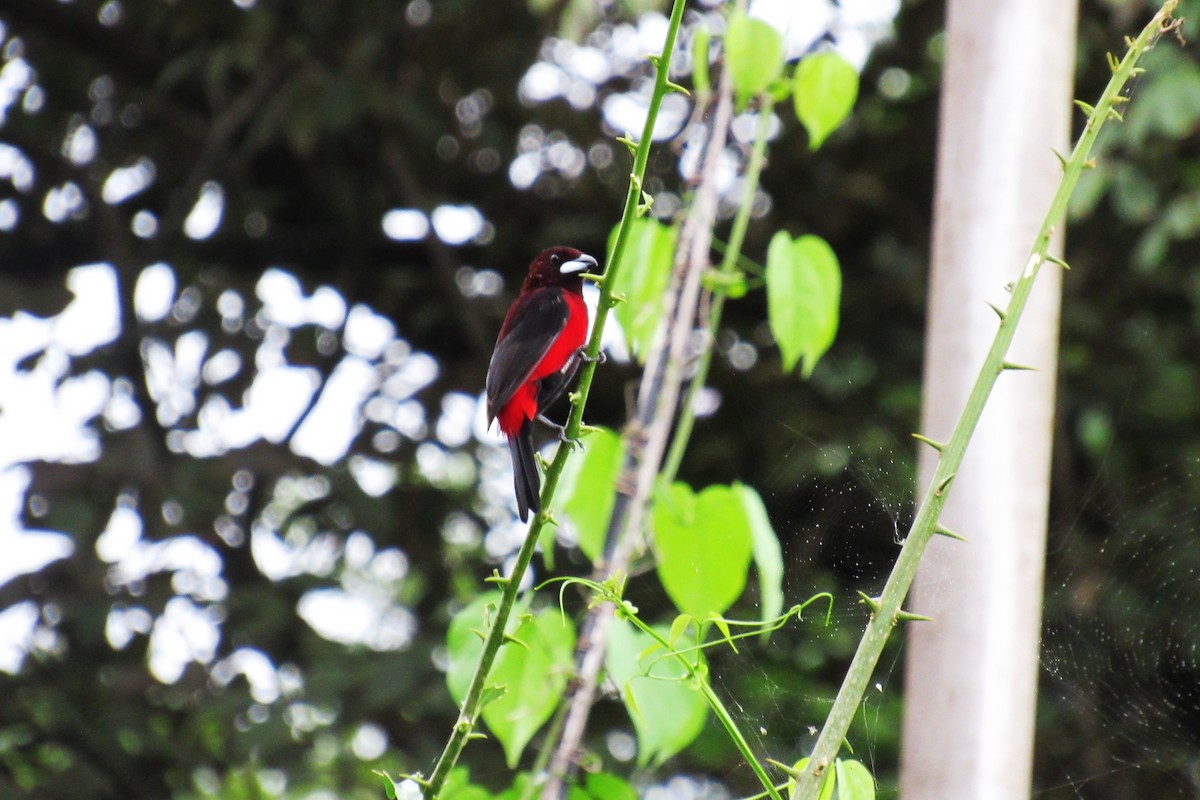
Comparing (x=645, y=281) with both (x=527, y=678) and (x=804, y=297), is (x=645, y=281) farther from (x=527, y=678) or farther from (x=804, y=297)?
(x=527, y=678)

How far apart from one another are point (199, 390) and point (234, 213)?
0.59 m

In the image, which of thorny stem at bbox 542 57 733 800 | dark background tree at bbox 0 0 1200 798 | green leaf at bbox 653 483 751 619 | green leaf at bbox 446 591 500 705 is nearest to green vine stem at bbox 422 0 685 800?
thorny stem at bbox 542 57 733 800

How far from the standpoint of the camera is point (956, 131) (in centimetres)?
184

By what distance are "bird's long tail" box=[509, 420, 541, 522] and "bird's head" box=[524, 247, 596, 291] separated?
0.19m

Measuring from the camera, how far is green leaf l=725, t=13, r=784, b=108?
117 centimetres

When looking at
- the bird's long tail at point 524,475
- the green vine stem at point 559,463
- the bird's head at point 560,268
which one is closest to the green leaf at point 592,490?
the bird's long tail at point 524,475

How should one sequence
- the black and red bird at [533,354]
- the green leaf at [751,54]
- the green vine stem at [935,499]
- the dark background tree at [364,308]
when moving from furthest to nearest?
1. the dark background tree at [364,308]
2. the black and red bird at [533,354]
3. the green leaf at [751,54]
4. the green vine stem at [935,499]

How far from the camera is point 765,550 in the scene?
99 centimetres

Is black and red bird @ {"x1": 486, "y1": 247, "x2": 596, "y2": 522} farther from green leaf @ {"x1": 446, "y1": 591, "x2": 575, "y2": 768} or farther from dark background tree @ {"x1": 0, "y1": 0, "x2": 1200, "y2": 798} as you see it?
dark background tree @ {"x1": 0, "y1": 0, "x2": 1200, "y2": 798}

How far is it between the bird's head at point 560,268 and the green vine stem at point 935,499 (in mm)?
844

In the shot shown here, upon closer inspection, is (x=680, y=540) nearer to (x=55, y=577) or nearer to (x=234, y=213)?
(x=55, y=577)

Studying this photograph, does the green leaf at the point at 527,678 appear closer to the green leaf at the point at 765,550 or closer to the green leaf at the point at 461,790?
the green leaf at the point at 461,790

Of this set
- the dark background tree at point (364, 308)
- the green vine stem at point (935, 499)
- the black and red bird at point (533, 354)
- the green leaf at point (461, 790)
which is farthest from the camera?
the dark background tree at point (364, 308)

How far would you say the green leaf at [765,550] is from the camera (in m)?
0.97
